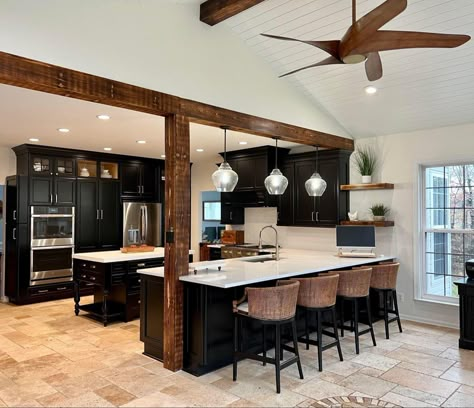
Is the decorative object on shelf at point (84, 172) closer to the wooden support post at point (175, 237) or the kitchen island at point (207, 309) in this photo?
the kitchen island at point (207, 309)

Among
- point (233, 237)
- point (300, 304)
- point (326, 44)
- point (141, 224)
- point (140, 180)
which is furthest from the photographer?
point (140, 180)

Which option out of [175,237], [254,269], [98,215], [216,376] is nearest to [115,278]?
[175,237]

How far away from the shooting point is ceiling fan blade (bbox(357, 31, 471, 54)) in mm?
2479

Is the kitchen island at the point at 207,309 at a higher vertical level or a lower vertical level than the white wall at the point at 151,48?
lower

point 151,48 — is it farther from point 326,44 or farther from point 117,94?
point 326,44

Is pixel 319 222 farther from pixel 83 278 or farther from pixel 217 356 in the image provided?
pixel 83 278

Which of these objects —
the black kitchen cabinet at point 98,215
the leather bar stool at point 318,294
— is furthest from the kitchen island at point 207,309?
the black kitchen cabinet at point 98,215


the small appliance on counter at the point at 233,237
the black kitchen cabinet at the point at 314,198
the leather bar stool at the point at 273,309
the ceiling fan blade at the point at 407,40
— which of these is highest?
the ceiling fan blade at the point at 407,40

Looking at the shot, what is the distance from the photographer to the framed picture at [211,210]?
8.71m

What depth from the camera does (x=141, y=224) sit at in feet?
25.2

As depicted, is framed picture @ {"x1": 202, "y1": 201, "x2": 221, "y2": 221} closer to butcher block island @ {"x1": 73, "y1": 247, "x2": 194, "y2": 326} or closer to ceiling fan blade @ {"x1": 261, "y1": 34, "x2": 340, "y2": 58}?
butcher block island @ {"x1": 73, "y1": 247, "x2": 194, "y2": 326}

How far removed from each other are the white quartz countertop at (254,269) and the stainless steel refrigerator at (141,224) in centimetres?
328

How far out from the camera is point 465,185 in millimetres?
5211

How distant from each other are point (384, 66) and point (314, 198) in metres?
2.37
